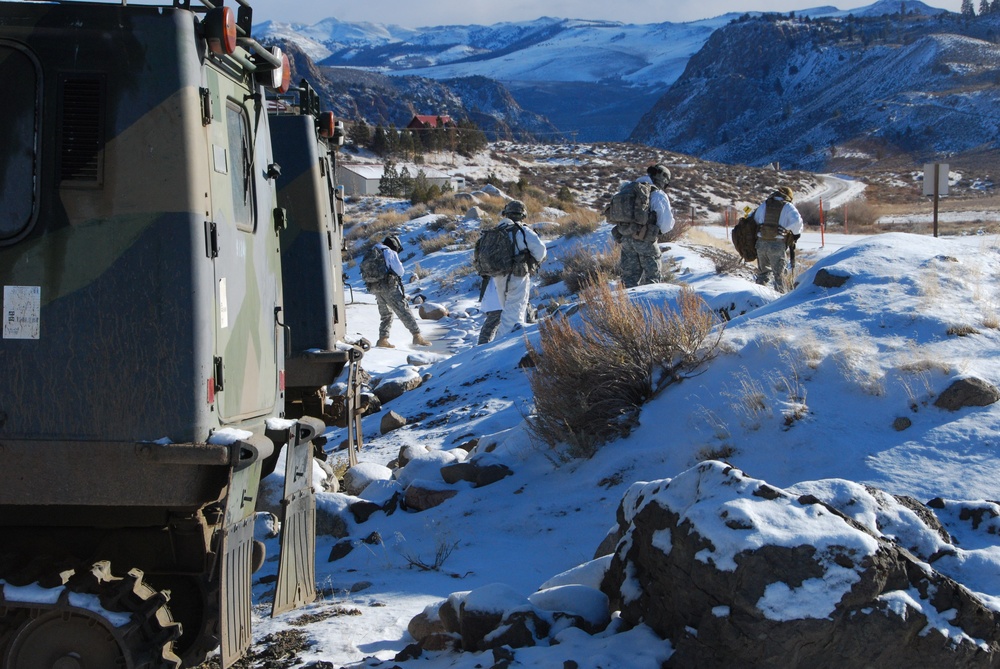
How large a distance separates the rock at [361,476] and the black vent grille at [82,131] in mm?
4573

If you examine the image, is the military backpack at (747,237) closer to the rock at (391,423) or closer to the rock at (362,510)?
the rock at (391,423)

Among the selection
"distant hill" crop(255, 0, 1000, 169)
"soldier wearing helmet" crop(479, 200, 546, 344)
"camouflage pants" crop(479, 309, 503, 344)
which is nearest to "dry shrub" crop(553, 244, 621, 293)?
"camouflage pants" crop(479, 309, 503, 344)

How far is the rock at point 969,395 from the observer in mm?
6715

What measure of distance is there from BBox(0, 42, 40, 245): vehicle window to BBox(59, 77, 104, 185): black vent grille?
109 millimetres

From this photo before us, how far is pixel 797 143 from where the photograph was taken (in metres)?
104

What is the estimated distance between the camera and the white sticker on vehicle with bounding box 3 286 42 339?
3.86m

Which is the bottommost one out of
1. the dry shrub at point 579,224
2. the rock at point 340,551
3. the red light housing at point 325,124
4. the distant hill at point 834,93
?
the rock at point 340,551

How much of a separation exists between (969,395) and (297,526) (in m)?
4.30

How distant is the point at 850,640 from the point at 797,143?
10579 cm

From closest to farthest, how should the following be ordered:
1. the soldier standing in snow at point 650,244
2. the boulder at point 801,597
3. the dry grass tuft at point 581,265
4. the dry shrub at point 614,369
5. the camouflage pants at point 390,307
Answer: the boulder at point 801,597 → the dry shrub at point 614,369 → the soldier standing in snow at point 650,244 → the camouflage pants at point 390,307 → the dry grass tuft at point 581,265

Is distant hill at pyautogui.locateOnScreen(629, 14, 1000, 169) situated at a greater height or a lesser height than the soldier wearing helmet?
greater

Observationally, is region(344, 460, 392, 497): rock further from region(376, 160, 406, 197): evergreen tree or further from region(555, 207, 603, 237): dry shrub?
region(376, 160, 406, 197): evergreen tree

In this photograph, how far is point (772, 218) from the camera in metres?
14.2

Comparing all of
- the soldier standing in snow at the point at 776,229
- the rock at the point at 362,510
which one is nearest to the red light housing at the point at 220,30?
the rock at the point at 362,510
